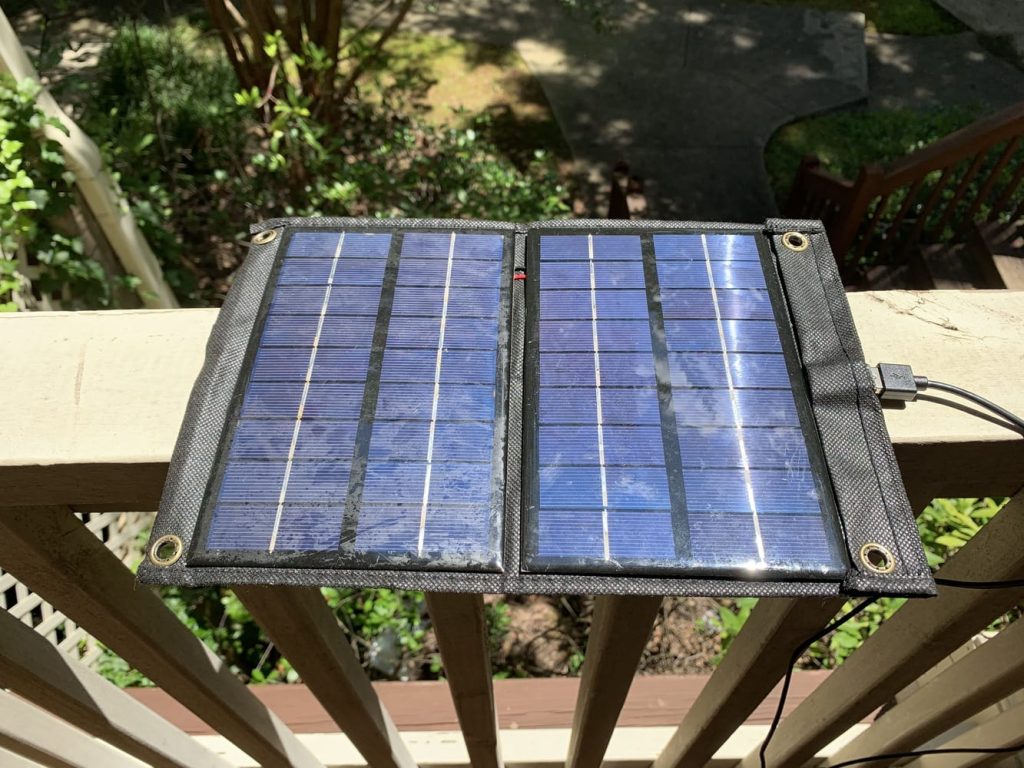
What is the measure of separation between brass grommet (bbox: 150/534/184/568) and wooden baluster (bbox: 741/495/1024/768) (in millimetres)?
1155

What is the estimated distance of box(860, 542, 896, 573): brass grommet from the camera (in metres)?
0.88

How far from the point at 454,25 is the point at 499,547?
788 centimetres

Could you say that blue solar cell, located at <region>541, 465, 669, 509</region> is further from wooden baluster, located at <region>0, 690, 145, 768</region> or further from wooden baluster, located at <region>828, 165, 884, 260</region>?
wooden baluster, located at <region>828, 165, 884, 260</region>

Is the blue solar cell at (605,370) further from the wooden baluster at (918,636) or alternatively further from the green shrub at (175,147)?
the green shrub at (175,147)

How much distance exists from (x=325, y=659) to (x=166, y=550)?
57cm

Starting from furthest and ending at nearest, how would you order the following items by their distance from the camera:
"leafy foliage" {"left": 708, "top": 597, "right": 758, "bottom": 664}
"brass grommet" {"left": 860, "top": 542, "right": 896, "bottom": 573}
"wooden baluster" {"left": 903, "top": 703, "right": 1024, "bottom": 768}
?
"leafy foliage" {"left": 708, "top": 597, "right": 758, "bottom": 664}, "wooden baluster" {"left": 903, "top": 703, "right": 1024, "bottom": 768}, "brass grommet" {"left": 860, "top": 542, "right": 896, "bottom": 573}

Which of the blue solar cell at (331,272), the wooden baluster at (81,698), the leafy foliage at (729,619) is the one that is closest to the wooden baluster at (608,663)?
the blue solar cell at (331,272)

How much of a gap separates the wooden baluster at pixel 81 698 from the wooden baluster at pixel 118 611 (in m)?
0.08

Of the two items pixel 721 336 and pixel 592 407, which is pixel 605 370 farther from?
pixel 721 336

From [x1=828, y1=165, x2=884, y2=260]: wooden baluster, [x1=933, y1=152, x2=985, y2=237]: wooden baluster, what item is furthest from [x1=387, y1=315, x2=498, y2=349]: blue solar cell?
[x1=933, y1=152, x2=985, y2=237]: wooden baluster

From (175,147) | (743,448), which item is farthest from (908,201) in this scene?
(175,147)

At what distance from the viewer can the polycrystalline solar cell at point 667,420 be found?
0.91 meters

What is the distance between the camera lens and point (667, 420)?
1.00 metres

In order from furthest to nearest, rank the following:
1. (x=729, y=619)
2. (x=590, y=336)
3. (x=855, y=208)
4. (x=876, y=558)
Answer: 1. (x=855, y=208)
2. (x=729, y=619)
3. (x=590, y=336)
4. (x=876, y=558)
